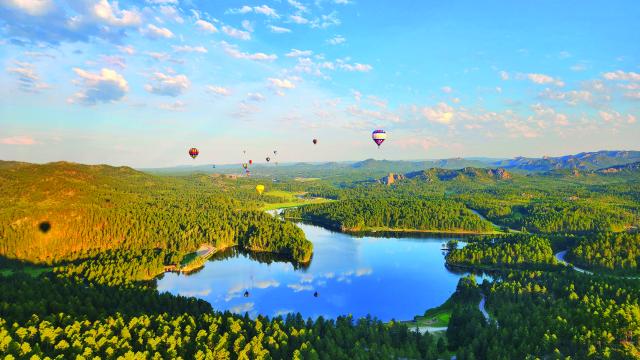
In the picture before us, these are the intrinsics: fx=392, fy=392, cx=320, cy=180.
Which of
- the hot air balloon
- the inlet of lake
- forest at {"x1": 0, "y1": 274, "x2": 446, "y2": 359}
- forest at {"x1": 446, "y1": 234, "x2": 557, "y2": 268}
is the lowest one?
the inlet of lake

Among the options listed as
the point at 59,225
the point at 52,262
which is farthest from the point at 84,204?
the point at 52,262

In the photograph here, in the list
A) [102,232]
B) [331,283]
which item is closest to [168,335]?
[331,283]

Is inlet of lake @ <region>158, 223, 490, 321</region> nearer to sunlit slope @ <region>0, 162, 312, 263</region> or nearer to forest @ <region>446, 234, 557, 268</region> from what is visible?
forest @ <region>446, 234, 557, 268</region>

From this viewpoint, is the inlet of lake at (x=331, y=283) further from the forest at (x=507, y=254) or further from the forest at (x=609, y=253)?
the forest at (x=609, y=253)

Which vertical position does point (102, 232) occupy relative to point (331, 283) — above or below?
above

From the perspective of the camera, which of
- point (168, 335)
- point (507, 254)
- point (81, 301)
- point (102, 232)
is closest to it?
point (168, 335)

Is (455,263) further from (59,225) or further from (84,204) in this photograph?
(84,204)

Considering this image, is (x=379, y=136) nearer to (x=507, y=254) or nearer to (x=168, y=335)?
(x=507, y=254)

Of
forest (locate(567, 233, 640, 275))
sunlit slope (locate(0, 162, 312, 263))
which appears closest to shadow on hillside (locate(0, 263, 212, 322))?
sunlit slope (locate(0, 162, 312, 263))

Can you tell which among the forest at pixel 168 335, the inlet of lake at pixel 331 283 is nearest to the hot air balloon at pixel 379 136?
the inlet of lake at pixel 331 283
